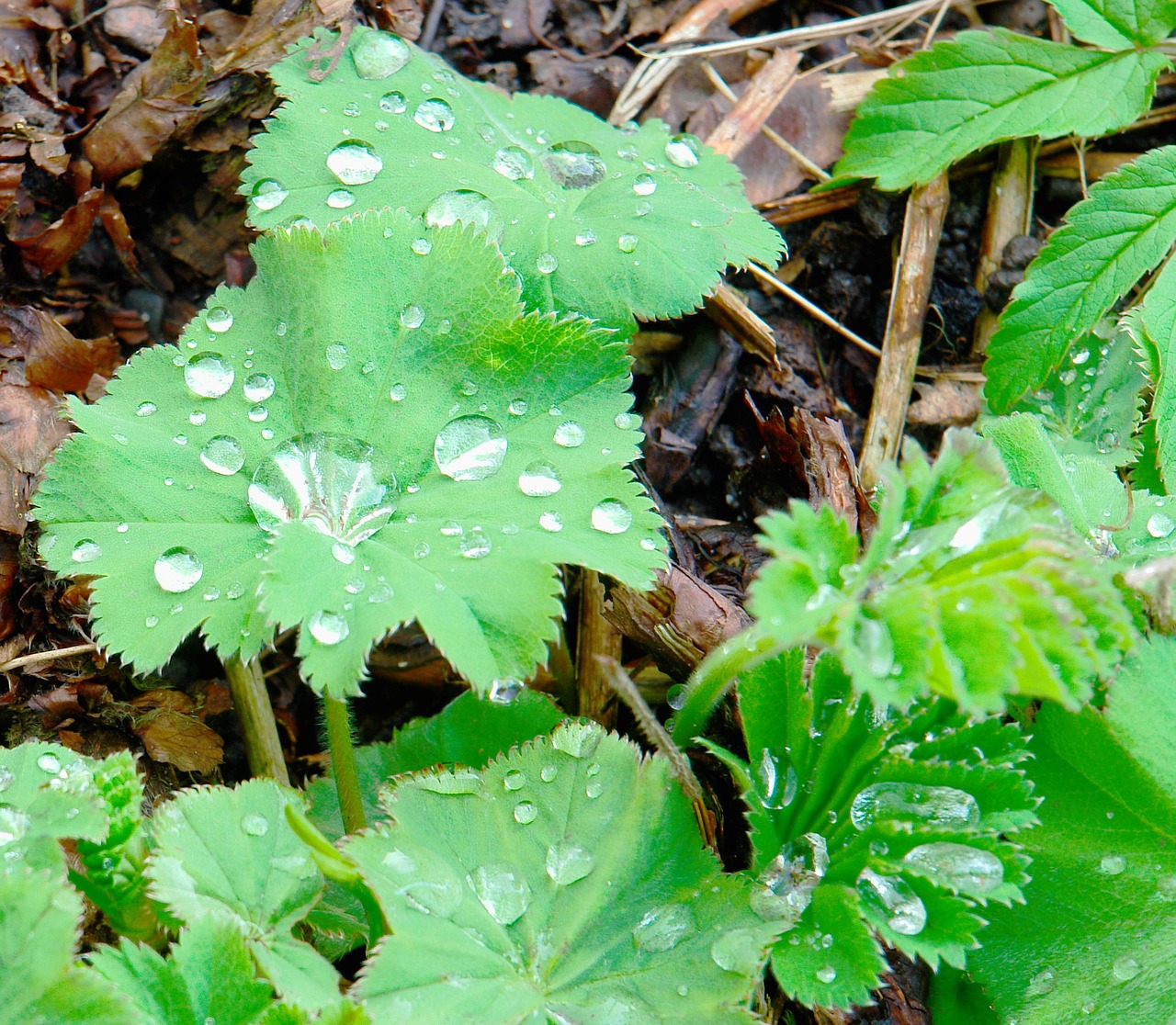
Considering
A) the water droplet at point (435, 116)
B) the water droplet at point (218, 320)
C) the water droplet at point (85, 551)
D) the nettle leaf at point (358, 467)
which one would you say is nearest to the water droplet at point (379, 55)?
the water droplet at point (435, 116)

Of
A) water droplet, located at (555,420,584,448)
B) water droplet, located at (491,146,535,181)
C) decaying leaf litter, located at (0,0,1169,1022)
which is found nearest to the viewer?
water droplet, located at (555,420,584,448)

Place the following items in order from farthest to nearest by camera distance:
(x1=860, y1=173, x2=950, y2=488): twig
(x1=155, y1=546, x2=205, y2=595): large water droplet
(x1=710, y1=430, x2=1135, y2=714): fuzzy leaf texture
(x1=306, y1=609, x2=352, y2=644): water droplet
Answer: (x1=860, y1=173, x2=950, y2=488): twig < (x1=155, y1=546, x2=205, y2=595): large water droplet < (x1=306, y1=609, x2=352, y2=644): water droplet < (x1=710, y1=430, x2=1135, y2=714): fuzzy leaf texture

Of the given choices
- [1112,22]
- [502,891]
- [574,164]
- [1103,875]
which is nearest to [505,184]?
[574,164]

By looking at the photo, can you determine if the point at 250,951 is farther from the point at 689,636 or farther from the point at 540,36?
the point at 540,36

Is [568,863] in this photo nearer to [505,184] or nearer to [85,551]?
[85,551]

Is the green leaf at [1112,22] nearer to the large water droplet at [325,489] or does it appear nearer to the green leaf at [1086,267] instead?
the green leaf at [1086,267]

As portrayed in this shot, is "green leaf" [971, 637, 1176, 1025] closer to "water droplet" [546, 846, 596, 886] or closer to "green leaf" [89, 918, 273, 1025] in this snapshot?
"water droplet" [546, 846, 596, 886]

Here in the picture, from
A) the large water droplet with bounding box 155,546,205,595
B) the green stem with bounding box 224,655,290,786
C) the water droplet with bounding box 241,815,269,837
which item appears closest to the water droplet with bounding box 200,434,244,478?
the large water droplet with bounding box 155,546,205,595
